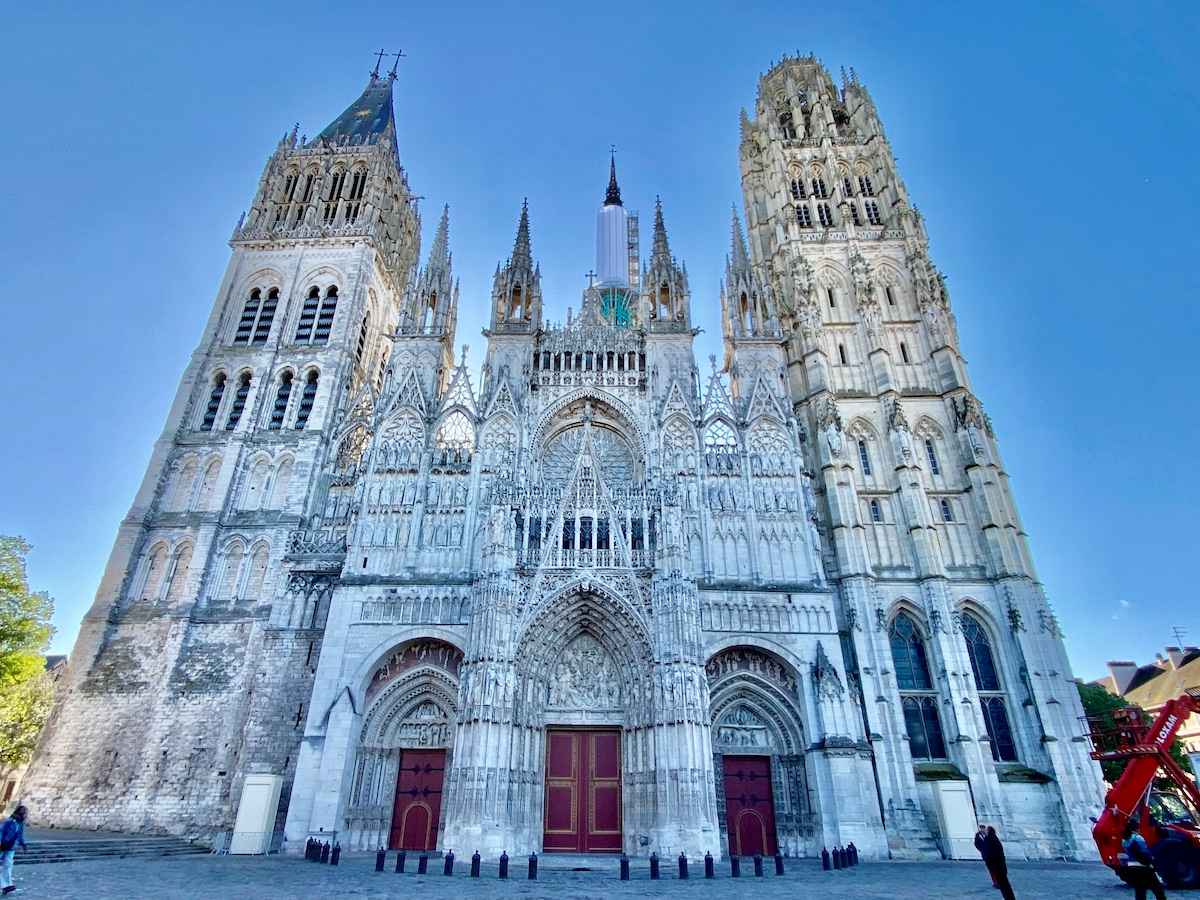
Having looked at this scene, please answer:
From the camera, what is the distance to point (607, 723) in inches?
798

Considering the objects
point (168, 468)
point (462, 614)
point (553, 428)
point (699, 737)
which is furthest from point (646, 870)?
point (168, 468)

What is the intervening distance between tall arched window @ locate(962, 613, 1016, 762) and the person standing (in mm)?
24780

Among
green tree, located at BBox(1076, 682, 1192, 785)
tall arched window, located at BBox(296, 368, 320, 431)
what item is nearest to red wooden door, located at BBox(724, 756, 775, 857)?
green tree, located at BBox(1076, 682, 1192, 785)

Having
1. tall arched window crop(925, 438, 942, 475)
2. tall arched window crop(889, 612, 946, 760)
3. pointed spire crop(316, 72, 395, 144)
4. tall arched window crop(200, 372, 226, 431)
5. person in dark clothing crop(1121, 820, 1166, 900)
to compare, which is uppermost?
pointed spire crop(316, 72, 395, 144)

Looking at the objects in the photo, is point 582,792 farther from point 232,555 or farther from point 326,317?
point 326,317

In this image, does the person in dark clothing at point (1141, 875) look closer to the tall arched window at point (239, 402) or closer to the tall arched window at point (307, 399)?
the tall arched window at point (307, 399)

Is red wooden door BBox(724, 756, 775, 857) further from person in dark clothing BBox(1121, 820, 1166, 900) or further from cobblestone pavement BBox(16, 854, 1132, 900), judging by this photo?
person in dark clothing BBox(1121, 820, 1166, 900)

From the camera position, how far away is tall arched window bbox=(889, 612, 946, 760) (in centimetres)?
2169

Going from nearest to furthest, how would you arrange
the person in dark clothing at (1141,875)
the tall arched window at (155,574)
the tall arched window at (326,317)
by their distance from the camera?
the person in dark clothing at (1141,875) < the tall arched window at (155,574) < the tall arched window at (326,317)

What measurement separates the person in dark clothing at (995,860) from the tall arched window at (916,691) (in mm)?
13524

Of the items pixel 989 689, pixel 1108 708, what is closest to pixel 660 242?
pixel 989 689

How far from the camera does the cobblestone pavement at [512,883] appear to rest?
36.1ft

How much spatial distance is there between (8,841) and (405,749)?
1147 cm

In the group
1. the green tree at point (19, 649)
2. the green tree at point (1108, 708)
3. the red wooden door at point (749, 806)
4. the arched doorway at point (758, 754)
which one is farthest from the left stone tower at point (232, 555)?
the green tree at point (1108, 708)
